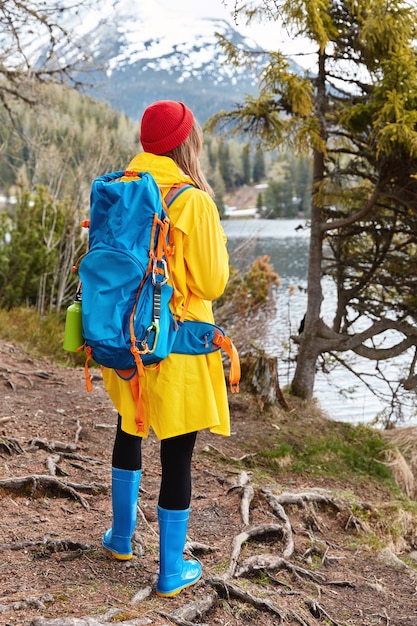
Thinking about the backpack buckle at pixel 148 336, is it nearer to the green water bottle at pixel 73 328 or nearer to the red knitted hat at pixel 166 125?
the green water bottle at pixel 73 328

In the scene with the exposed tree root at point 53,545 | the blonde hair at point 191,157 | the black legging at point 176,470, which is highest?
the blonde hair at point 191,157

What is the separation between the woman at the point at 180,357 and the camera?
2.37 metres

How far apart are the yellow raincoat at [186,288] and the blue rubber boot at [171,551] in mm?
364

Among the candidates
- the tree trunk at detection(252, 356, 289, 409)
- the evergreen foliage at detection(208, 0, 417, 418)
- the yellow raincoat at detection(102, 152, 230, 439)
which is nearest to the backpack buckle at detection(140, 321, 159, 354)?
the yellow raincoat at detection(102, 152, 230, 439)

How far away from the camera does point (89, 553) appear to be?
9.57ft

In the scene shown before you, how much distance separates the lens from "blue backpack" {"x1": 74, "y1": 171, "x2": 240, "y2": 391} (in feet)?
7.39

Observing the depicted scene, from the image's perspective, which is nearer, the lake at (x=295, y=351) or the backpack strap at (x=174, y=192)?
the backpack strap at (x=174, y=192)

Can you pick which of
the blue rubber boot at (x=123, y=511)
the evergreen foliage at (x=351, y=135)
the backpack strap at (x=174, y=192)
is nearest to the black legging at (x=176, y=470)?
the blue rubber boot at (x=123, y=511)

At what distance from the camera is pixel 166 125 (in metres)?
2.43

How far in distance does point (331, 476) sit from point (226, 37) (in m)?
4.88

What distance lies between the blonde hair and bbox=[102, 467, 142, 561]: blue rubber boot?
3.99 feet

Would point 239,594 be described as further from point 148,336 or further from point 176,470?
point 148,336

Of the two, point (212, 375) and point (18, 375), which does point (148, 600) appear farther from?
point (18, 375)

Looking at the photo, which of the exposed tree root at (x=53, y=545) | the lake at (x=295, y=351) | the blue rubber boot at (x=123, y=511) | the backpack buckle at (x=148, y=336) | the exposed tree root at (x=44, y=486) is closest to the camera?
the backpack buckle at (x=148, y=336)
